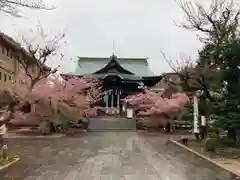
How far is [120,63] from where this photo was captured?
5638 centimetres

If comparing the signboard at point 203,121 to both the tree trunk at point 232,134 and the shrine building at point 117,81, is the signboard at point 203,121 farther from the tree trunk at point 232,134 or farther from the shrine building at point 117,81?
the shrine building at point 117,81

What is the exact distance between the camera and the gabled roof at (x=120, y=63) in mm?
54062

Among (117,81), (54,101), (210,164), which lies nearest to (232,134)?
(210,164)

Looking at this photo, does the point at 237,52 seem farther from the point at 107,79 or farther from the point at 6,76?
the point at 107,79

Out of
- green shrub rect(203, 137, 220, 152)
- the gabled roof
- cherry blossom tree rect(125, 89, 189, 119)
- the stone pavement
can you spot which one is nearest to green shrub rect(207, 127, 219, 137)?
green shrub rect(203, 137, 220, 152)

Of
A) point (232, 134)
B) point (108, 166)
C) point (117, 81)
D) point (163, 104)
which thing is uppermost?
point (117, 81)

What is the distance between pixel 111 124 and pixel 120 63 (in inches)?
820

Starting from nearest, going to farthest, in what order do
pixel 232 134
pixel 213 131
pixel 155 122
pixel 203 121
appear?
pixel 232 134, pixel 213 131, pixel 203 121, pixel 155 122

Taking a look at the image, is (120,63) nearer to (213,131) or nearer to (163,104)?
(163,104)

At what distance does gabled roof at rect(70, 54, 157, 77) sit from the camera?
54062 mm

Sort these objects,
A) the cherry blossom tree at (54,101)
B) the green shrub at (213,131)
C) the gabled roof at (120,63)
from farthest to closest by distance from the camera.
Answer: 1. the gabled roof at (120,63)
2. the cherry blossom tree at (54,101)
3. the green shrub at (213,131)

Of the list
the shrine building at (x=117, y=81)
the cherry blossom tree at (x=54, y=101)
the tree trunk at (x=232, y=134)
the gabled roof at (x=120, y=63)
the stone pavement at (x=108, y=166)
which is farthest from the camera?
the gabled roof at (x=120, y=63)

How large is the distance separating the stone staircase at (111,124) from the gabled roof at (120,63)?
51.2ft

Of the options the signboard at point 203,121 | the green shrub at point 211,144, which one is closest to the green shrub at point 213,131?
the signboard at point 203,121
